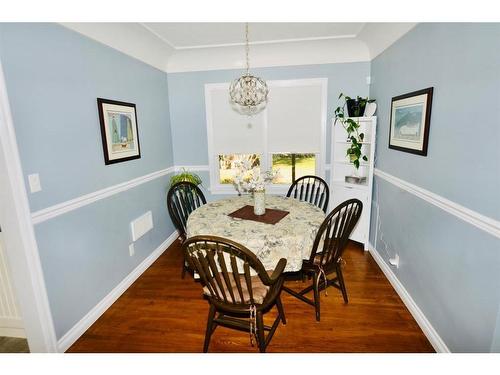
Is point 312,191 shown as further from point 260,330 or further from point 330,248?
point 260,330

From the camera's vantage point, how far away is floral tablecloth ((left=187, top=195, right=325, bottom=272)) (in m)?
1.90

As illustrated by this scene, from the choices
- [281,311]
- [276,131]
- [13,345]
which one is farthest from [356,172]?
A: [13,345]

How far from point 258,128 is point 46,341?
3.10m

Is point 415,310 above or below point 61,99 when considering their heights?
below

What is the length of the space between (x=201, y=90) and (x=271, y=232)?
2.58 metres

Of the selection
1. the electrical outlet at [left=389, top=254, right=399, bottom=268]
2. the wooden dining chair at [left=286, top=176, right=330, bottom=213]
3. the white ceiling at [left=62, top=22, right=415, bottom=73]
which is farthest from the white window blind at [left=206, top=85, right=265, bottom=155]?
the electrical outlet at [left=389, top=254, right=399, bottom=268]

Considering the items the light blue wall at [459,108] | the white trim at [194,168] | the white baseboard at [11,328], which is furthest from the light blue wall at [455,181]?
the white baseboard at [11,328]

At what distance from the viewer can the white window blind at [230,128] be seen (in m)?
3.70

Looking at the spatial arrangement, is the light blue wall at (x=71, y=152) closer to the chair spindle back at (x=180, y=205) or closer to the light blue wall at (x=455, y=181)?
the chair spindle back at (x=180, y=205)

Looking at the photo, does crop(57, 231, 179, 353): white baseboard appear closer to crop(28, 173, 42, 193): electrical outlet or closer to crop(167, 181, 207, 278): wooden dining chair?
crop(167, 181, 207, 278): wooden dining chair

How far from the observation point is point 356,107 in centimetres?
321

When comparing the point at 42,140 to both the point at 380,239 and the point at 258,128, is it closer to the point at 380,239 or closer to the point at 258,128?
the point at 258,128

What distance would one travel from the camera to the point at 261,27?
275cm

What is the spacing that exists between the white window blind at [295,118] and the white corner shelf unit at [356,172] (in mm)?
322
